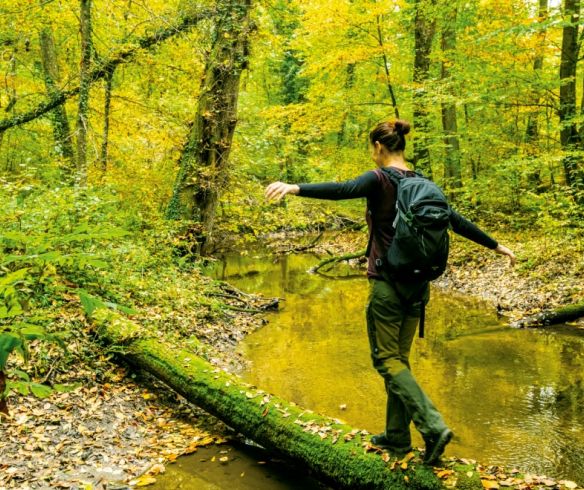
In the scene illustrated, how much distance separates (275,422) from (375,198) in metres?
2.30

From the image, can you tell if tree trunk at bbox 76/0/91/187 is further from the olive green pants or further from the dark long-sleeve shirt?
the olive green pants

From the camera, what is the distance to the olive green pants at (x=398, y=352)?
10.6 ft

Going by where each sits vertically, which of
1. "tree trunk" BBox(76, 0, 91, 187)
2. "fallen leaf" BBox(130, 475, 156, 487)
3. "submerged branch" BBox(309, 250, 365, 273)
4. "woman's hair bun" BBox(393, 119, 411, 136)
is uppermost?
"tree trunk" BBox(76, 0, 91, 187)

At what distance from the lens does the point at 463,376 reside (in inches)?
258

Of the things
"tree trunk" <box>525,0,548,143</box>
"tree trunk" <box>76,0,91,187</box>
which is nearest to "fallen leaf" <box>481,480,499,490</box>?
"tree trunk" <box>76,0,91,187</box>

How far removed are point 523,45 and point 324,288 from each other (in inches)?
347

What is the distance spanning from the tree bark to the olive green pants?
959cm


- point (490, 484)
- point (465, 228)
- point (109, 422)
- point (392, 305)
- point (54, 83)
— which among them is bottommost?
point (109, 422)

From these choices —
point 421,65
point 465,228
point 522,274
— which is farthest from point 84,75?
point 421,65

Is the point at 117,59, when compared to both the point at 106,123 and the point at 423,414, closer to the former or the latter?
the point at 106,123

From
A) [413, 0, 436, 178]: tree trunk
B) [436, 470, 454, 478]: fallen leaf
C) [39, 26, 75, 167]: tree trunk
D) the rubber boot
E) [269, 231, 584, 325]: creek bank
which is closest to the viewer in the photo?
the rubber boot

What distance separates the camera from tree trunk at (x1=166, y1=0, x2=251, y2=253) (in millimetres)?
10672

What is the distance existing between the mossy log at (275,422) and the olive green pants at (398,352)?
275 mm

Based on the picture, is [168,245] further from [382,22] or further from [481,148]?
[481,148]
